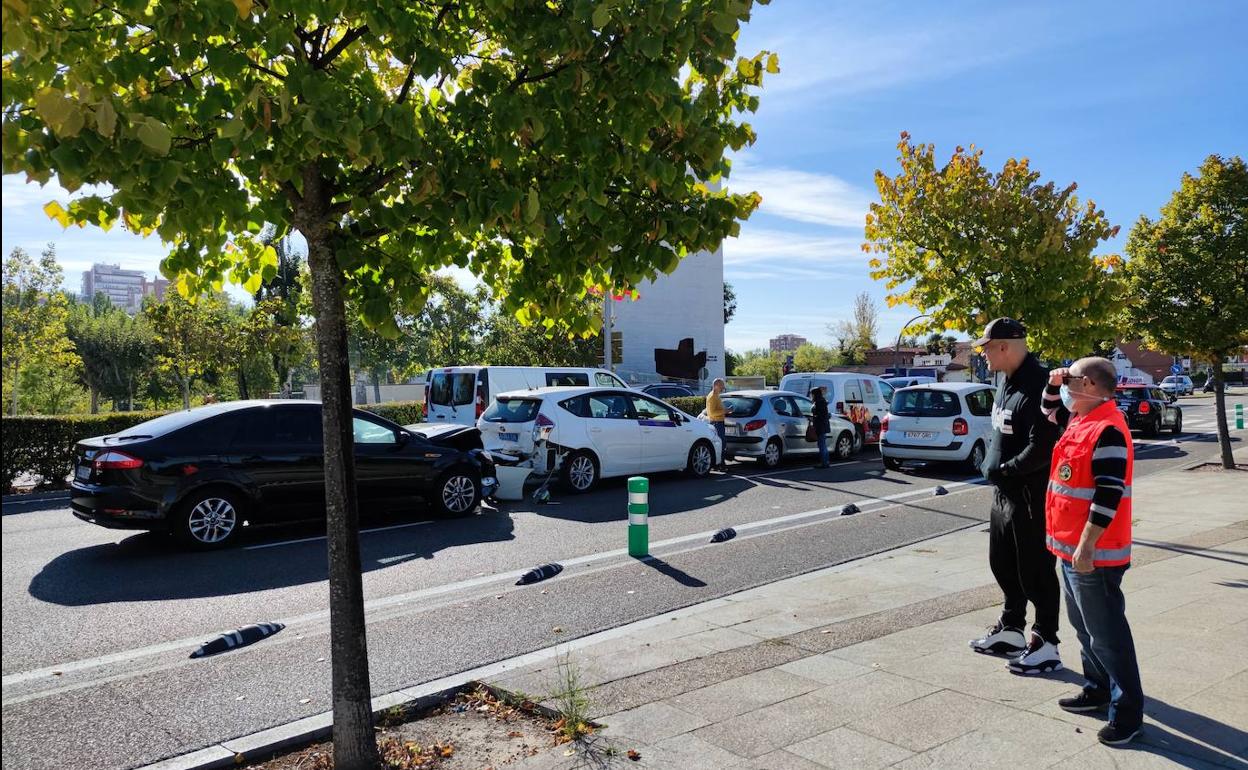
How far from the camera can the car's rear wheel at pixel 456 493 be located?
11.3 meters

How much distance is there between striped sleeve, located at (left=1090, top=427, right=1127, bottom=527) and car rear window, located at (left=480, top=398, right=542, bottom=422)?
9.92 m

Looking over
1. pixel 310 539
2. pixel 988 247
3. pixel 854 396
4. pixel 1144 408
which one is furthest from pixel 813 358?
pixel 310 539

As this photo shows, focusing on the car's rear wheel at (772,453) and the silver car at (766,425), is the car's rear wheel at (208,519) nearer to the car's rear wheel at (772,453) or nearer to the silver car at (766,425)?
the silver car at (766,425)

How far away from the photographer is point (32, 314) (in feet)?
100.0

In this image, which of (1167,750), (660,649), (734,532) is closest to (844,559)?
(734,532)

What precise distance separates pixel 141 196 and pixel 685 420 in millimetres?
12537

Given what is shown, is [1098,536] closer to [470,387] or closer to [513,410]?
[513,410]

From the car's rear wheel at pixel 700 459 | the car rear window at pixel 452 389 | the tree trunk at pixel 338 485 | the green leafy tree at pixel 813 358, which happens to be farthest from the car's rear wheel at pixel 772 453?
the green leafy tree at pixel 813 358

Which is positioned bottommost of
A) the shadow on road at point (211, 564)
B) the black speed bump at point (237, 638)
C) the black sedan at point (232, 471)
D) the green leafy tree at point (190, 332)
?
the black speed bump at point (237, 638)

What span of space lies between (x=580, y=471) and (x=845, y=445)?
25.0ft

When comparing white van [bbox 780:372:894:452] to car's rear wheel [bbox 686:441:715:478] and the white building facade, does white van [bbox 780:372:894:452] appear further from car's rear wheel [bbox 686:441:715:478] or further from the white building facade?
the white building facade

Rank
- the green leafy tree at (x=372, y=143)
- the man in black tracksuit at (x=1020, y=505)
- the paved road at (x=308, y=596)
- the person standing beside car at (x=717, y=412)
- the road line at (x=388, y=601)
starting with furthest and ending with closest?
the person standing beside car at (x=717, y=412), the road line at (x=388, y=601), the man in black tracksuit at (x=1020, y=505), the paved road at (x=308, y=596), the green leafy tree at (x=372, y=143)

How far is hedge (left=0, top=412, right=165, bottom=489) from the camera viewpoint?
47.4 ft

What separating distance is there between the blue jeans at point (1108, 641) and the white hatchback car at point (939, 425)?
39.2 ft
